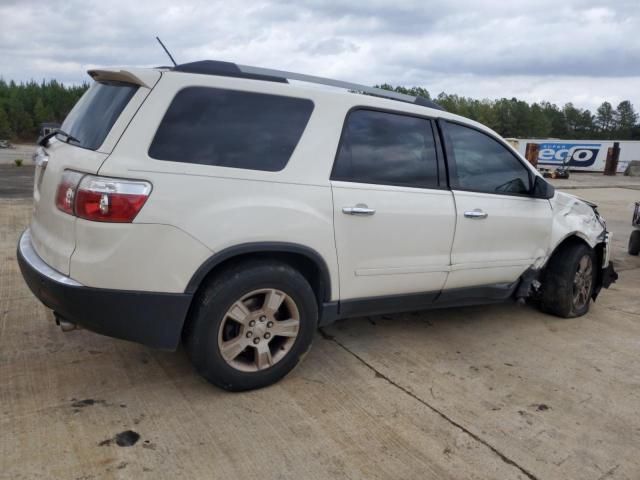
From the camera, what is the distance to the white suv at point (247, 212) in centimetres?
279

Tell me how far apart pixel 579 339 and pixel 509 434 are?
189 centimetres

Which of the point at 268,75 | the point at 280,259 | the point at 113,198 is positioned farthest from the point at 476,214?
the point at 113,198

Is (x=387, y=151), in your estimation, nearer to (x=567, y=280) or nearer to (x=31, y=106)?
(x=567, y=280)

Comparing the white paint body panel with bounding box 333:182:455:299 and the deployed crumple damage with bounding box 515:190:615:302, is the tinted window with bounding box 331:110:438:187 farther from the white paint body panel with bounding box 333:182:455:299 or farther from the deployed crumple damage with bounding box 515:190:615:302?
the deployed crumple damage with bounding box 515:190:615:302

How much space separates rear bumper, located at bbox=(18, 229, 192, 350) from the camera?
2.78 metres

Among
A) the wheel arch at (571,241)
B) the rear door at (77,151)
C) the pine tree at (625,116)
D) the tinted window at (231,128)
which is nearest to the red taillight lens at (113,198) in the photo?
the rear door at (77,151)

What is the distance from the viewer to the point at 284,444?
278cm

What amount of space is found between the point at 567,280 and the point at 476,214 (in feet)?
4.66

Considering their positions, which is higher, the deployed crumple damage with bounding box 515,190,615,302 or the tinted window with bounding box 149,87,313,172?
the tinted window with bounding box 149,87,313,172

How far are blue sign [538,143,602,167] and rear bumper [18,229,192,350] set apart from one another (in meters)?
47.2

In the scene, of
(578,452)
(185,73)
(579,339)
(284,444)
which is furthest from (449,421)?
(185,73)

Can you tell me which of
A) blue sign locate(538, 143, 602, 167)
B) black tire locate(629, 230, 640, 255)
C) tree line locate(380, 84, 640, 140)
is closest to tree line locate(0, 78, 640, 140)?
tree line locate(380, 84, 640, 140)

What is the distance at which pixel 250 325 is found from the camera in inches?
125

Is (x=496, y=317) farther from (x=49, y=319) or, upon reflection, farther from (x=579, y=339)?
(x=49, y=319)
